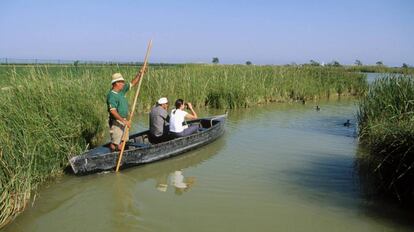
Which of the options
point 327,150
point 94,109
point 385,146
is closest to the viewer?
point 385,146

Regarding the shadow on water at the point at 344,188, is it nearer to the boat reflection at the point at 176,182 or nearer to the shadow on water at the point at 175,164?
the boat reflection at the point at 176,182

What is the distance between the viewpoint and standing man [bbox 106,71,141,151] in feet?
26.0

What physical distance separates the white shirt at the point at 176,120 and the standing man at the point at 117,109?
5.04 ft

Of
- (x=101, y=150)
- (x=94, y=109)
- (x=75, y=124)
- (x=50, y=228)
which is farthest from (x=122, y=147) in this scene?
(x=50, y=228)

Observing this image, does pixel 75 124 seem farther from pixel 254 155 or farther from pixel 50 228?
pixel 254 155

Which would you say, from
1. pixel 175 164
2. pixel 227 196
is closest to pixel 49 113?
pixel 175 164

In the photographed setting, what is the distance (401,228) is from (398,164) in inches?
42.2

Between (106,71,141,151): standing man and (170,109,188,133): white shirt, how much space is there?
1.54 metres

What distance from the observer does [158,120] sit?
30.5 feet

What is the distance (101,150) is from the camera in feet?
26.3

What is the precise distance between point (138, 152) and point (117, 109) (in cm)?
97

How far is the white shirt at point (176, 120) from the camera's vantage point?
9.52 meters

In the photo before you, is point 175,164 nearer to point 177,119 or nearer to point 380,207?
point 177,119

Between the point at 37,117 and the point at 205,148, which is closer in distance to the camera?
the point at 37,117
